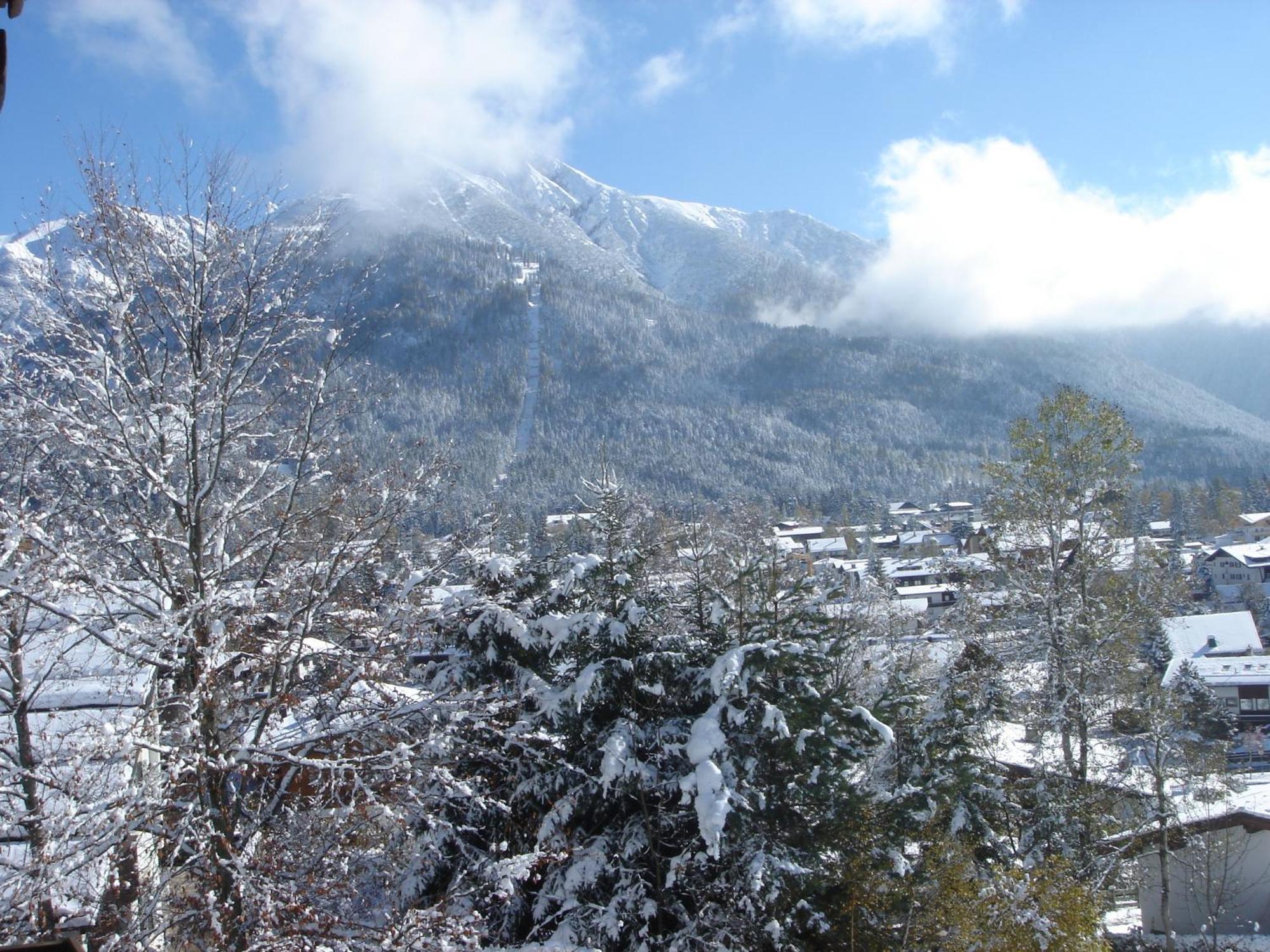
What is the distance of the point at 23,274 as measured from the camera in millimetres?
6684

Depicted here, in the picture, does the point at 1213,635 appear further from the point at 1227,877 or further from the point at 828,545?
the point at 828,545

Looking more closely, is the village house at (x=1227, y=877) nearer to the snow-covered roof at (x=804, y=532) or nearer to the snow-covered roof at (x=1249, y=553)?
the snow-covered roof at (x=1249, y=553)

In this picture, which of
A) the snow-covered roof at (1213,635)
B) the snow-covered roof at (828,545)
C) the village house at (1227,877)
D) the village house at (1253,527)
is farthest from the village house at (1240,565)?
the village house at (1227,877)

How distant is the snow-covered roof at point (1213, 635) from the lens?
42.8 metres

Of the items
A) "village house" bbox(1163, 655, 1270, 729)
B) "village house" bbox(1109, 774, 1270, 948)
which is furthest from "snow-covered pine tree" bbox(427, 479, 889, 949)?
"village house" bbox(1163, 655, 1270, 729)

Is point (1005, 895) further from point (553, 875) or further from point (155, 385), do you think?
point (155, 385)

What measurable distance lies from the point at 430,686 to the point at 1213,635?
46.5m

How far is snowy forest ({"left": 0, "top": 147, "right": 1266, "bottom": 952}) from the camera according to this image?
6176 millimetres

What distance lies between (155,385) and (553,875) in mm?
7132

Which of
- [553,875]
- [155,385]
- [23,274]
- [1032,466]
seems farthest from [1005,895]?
[23,274]

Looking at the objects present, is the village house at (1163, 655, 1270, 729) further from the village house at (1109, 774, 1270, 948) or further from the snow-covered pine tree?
the snow-covered pine tree

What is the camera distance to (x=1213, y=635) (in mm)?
44062

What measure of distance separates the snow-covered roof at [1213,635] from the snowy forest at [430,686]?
98.7ft

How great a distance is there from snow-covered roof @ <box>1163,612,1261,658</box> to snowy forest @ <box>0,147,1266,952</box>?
30.1m
